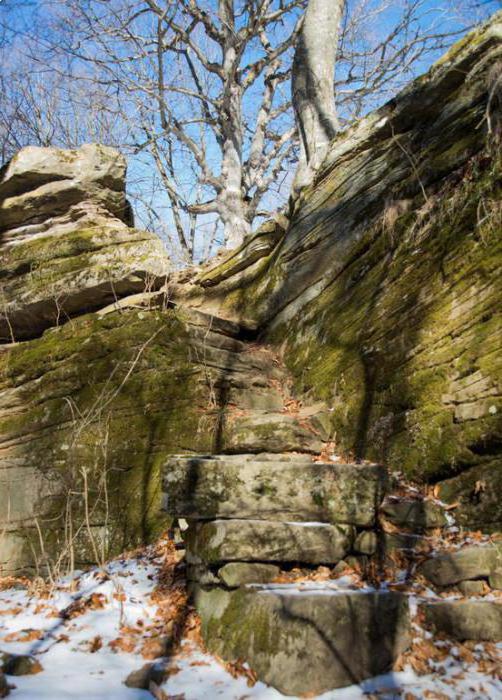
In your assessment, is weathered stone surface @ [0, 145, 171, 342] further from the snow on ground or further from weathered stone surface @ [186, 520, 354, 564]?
weathered stone surface @ [186, 520, 354, 564]

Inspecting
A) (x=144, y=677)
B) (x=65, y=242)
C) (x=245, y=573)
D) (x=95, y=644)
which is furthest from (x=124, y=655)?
(x=65, y=242)

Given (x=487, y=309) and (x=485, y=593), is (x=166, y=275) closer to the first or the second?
(x=487, y=309)

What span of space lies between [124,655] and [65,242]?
7485mm

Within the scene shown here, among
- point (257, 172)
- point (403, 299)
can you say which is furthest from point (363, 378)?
point (257, 172)

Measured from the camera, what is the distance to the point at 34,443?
225 inches

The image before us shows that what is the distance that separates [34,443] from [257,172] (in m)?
14.6

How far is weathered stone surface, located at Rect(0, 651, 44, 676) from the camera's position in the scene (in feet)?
9.48

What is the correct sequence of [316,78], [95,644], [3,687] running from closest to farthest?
[3,687], [95,644], [316,78]

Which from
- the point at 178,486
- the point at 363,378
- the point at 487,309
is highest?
the point at 487,309

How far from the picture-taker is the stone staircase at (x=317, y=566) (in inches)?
112

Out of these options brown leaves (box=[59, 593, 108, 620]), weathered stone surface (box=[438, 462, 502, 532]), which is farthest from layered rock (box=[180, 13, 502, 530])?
brown leaves (box=[59, 593, 108, 620])

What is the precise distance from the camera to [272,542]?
3.48 m

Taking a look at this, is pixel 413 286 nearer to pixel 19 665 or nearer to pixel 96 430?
pixel 96 430

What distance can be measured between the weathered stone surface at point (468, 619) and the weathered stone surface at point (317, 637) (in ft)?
0.72
